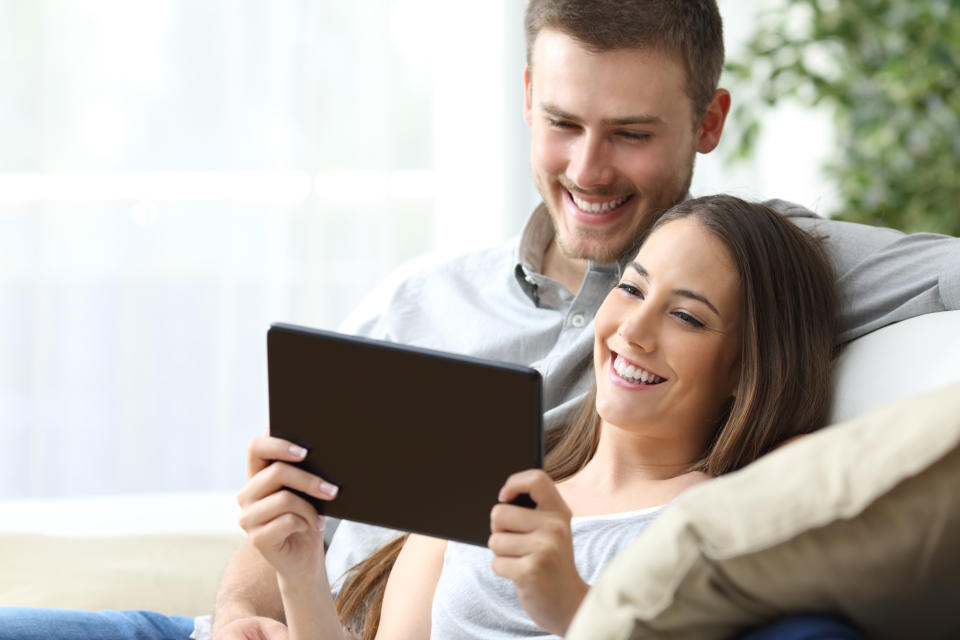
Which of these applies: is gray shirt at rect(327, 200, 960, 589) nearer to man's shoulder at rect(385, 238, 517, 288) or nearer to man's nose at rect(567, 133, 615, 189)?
man's shoulder at rect(385, 238, 517, 288)

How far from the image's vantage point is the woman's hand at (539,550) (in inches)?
36.9

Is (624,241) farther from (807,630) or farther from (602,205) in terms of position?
(807,630)

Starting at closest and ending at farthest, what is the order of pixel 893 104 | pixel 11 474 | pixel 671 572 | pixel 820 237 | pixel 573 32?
1. pixel 671 572
2. pixel 820 237
3. pixel 573 32
4. pixel 893 104
5. pixel 11 474

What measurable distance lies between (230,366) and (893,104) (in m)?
1.87

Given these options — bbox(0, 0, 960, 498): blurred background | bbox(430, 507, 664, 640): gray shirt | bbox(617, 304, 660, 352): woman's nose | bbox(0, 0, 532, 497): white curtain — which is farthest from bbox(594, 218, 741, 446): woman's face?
bbox(0, 0, 532, 497): white curtain

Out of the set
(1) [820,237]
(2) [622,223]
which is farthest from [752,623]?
(2) [622,223]

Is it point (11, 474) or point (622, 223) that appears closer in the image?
point (622, 223)

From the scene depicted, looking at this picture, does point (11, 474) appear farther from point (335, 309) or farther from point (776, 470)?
point (776, 470)

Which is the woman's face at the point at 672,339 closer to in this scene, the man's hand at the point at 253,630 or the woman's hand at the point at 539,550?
the woman's hand at the point at 539,550

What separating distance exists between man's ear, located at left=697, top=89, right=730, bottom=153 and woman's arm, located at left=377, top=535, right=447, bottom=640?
2.52 ft

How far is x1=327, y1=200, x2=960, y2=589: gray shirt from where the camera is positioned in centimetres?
129

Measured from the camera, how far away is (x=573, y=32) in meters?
1.58

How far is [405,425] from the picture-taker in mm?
1015

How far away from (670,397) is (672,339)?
7 cm
